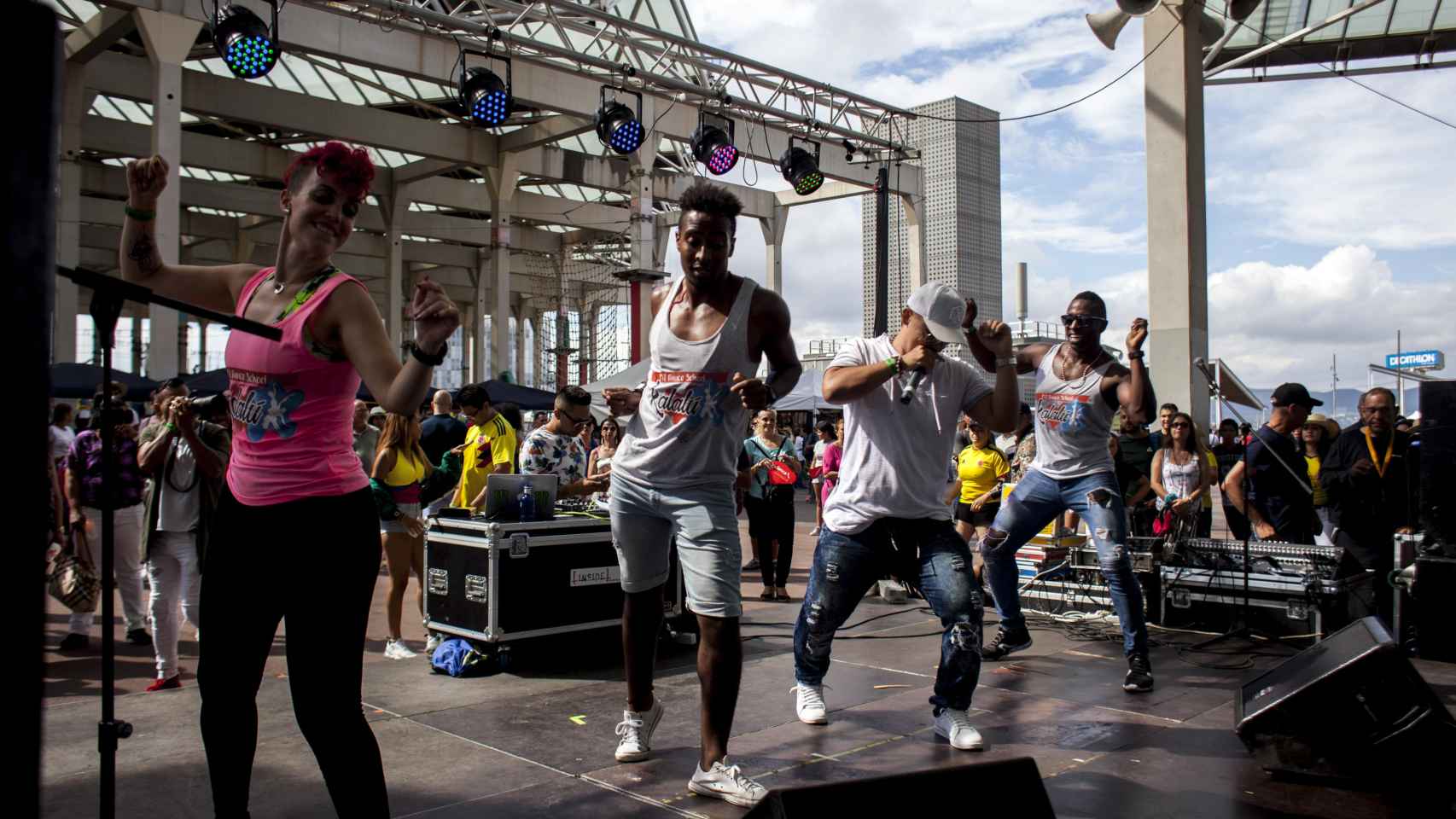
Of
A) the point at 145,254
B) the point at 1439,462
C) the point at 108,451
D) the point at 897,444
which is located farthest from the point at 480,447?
the point at 1439,462

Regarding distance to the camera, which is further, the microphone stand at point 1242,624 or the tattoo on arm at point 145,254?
the microphone stand at point 1242,624

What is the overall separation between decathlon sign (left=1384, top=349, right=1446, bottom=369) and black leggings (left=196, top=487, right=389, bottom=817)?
3476 cm

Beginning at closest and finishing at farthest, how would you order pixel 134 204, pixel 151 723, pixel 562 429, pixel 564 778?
pixel 134 204, pixel 564 778, pixel 151 723, pixel 562 429

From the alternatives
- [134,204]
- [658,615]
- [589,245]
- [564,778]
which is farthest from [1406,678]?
[589,245]

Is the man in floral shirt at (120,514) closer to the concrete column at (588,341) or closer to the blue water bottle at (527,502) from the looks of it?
the blue water bottle at (527,502)

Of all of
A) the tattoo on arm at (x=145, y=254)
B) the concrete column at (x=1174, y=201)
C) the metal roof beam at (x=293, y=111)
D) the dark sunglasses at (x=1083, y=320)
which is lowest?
the tattoo on arm at (x=145, y=254)

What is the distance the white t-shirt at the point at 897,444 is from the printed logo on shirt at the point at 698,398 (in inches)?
36.6

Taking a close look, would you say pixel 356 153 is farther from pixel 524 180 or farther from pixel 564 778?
pixel 524 180

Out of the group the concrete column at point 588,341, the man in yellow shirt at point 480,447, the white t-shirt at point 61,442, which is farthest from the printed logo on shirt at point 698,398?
the concrete column at point 588,341

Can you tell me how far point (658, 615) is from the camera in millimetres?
4020

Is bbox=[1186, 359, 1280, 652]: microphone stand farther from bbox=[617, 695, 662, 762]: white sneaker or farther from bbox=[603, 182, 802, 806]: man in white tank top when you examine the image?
bbox=[617, 695, 662, 762]: white sneaker

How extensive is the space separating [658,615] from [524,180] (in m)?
26.8

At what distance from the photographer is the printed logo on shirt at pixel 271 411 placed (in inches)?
105

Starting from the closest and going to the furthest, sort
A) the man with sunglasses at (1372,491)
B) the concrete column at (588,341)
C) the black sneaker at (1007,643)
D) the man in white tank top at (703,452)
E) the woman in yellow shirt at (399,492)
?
the man in white tank top at (703,452)
the black sneaker at (1007,643)
the woman in yellow shirt at (399,492)
the man with sunglasses at (1372,491)
the concrete column at (588,341)
